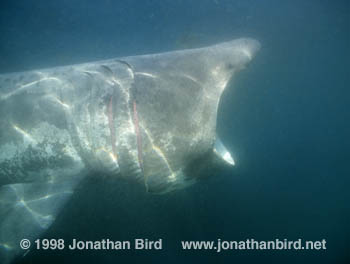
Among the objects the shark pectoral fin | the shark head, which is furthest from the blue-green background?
the shark head

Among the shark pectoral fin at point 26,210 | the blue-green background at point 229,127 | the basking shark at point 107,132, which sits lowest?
the shark pectoral fin at point 26,210

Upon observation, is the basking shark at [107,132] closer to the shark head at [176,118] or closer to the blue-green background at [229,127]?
the shark head at [176,118]

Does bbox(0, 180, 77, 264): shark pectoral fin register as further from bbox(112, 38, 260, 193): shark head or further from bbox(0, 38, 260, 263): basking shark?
bbox(112, 38, 260, 193): shark head

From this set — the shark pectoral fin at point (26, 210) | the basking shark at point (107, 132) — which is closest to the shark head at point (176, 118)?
the basking shark at point (107, 132)

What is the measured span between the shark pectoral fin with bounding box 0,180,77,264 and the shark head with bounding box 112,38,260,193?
992 mm

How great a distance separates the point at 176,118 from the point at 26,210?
7.30 ft

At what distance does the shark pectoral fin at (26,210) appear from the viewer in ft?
8.54

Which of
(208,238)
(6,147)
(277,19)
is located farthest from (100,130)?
(277,19)

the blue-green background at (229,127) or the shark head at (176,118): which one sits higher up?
the blue-green background at (229,127)

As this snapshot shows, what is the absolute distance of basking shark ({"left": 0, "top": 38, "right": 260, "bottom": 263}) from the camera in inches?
116

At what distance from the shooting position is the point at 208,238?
484 inches

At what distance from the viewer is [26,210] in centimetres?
289

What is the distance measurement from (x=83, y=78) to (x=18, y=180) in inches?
66.5

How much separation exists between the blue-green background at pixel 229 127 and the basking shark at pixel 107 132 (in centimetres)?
574
